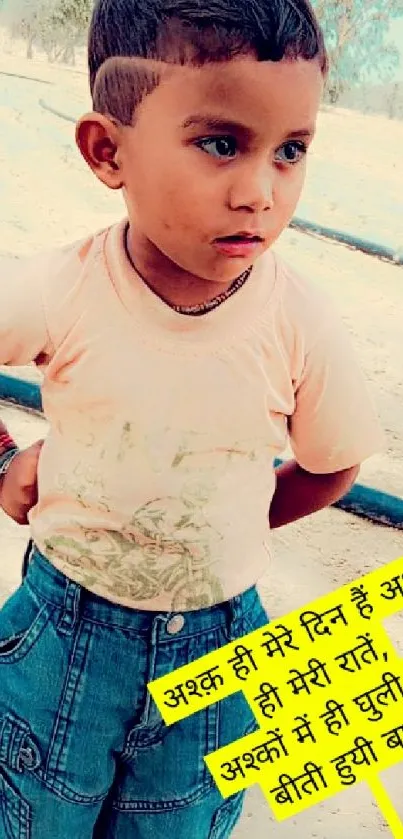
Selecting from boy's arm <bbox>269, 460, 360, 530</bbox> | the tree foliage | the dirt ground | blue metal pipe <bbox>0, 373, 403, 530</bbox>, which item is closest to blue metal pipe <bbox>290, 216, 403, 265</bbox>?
the dirt ground

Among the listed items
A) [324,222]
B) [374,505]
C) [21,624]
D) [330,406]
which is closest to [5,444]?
[21,624]

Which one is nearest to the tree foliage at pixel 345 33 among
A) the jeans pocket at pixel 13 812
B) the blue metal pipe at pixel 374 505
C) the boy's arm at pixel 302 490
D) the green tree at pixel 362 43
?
the green tree at pixel 362 43

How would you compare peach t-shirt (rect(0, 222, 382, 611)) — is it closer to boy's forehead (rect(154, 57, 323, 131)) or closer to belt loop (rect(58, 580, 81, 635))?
belt loop (rect(58, 580, 81, 635))

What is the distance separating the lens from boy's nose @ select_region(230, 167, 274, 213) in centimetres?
50

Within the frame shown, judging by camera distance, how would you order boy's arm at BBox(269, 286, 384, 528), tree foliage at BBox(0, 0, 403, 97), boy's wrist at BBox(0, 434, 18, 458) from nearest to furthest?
boy's arm at BBox(269, 286, 384, 528)
boy's wrist at BBox(0, 434, 18, 458)
tree foliage at BBox(0, 0, 403, 97)

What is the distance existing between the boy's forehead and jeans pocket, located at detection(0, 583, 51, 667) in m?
0.32

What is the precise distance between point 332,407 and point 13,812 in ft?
1.17

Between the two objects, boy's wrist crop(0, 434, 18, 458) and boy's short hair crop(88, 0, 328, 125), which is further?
boy's wrist crop(0, 434, 18, 458)

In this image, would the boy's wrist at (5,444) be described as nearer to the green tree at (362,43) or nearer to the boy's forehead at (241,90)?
the boy's forehead at (241,90)

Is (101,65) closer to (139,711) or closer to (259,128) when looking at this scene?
(259,128)

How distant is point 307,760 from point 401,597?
0.37 ft

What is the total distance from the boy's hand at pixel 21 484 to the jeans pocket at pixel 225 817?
0.25 meters

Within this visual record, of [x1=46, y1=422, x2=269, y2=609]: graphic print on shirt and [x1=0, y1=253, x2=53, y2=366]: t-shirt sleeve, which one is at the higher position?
[x1=0, y1=253, x2=53, y2=366]: t-shirt sleeve

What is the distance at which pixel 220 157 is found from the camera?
500mm
